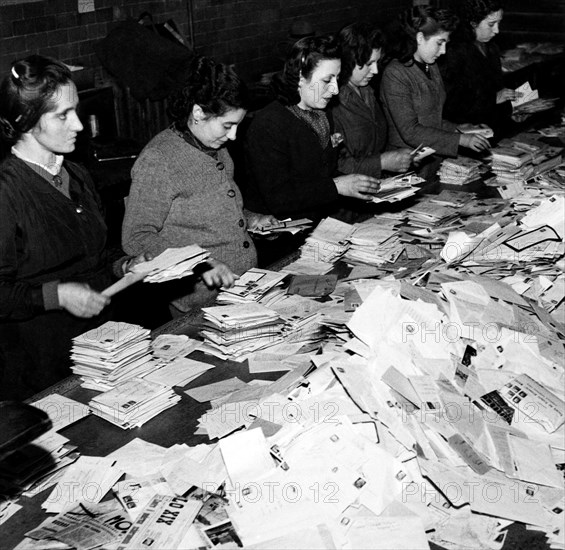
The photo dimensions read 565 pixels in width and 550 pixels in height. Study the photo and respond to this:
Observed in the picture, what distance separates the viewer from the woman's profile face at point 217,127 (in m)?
3.43

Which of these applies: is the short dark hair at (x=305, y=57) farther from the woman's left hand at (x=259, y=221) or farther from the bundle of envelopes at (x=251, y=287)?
the bundle of envelopes at (x=251, y=287)

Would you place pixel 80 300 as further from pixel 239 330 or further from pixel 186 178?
pixel 186 178

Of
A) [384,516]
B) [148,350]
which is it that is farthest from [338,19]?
[384,516]

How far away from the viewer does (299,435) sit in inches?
95.7

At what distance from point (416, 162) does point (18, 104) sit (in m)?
2.63

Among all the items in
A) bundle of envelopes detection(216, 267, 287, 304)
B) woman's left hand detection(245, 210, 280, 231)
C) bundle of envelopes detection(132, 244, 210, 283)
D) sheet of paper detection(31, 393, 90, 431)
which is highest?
bundle of envelopes detection(132, 244, 210, 283)

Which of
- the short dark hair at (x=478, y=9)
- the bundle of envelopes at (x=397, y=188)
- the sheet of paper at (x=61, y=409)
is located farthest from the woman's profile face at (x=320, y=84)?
the short dark hair at (x=478, y=9)

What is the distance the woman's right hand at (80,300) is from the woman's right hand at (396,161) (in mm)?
2263

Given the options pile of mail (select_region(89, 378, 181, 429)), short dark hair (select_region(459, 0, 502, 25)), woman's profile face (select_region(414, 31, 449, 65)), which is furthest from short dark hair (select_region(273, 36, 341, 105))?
short dark hair (select_region(459, 0, 502, 25))

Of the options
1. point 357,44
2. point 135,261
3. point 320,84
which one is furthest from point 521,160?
point 135,261

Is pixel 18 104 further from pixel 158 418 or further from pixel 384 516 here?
pixel 384 516

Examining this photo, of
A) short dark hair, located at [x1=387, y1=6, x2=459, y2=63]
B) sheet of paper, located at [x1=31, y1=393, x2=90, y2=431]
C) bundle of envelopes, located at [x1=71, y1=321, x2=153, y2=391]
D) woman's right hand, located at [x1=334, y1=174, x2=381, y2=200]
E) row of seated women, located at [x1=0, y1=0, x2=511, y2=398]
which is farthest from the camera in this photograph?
short dark hair, located at [x1=387, y1=6, x2=459, y2=63]

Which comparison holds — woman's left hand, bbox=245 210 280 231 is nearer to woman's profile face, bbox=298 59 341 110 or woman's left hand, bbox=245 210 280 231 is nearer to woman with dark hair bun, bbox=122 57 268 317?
woman with dark hair bun, bbox=122 57 268 317

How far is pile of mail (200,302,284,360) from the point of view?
3.08 meters
